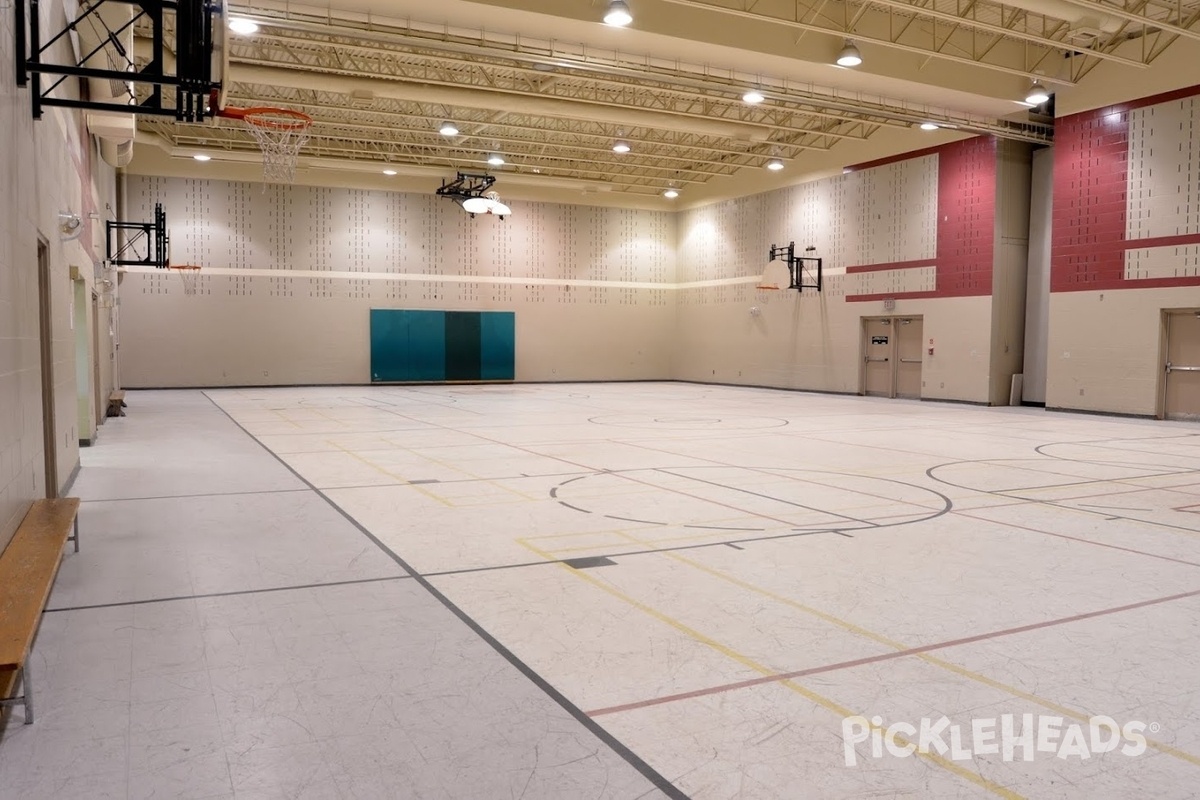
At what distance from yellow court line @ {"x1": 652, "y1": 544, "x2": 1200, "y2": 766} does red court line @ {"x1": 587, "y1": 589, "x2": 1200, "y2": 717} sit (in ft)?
0.45

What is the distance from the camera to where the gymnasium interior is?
3.57 m

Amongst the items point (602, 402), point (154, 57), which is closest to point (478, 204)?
point (602, 402)

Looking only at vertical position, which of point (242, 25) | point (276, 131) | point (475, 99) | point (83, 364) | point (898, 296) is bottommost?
point (83, 364)

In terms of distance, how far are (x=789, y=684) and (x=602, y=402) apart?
19143 millimetres

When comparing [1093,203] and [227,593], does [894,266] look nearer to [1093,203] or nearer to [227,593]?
[1093,203]

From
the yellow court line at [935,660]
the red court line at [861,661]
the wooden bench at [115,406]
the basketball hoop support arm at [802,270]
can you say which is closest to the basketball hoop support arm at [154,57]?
the yellow court line at [935,660]

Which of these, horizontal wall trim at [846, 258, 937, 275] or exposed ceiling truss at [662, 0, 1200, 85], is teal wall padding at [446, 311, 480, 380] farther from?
exposed ceiling truss at [662, 0, 1200, 85]

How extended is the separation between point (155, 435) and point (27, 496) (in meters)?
8.56

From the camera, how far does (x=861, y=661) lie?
167 inches

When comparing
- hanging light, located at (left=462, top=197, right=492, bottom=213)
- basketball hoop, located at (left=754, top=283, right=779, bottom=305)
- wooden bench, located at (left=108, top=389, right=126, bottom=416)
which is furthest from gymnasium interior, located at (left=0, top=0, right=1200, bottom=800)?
wooden bench, located at (left=108, top=389, right=126, bottom=416)

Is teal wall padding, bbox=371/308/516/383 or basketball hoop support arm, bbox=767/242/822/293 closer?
basketball hoop support arm, bbox=767/242/822/293

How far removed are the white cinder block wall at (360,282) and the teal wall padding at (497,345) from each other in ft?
1.13


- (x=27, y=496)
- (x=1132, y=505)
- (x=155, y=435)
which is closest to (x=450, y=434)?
(x=155, y=435)

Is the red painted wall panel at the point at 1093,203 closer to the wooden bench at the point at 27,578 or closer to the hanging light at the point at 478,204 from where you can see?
the hanging light at the point at 478,204
